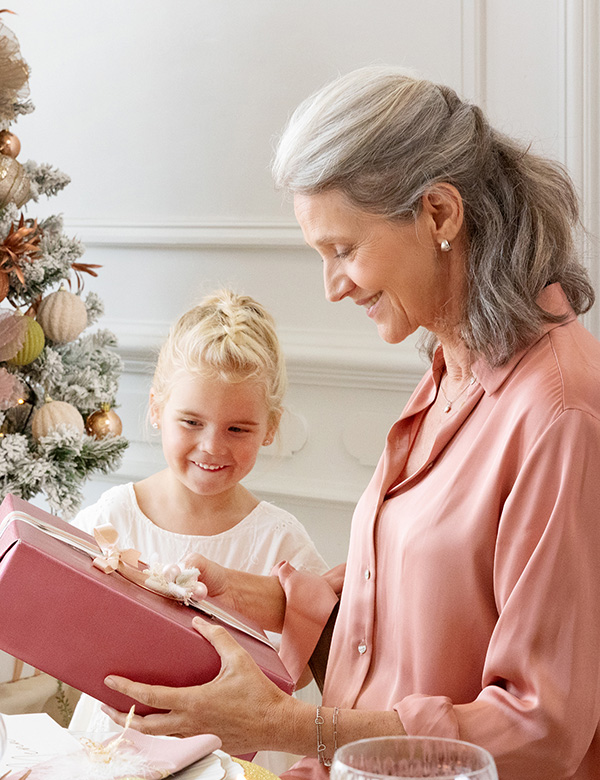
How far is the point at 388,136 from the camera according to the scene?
1.20 meters

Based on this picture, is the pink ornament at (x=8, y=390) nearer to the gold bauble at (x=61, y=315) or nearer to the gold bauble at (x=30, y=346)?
the gold bauble at (x=30, y=346)

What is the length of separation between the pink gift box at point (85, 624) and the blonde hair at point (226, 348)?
0.72m

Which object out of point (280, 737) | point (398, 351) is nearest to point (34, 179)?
point (398, 351)

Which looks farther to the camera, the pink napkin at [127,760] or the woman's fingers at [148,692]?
the woman's fingers at [148,692]

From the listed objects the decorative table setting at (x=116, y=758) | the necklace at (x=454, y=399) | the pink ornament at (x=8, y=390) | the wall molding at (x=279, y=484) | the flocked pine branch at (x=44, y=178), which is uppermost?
the flocked pine branch at (x=44, y=178)

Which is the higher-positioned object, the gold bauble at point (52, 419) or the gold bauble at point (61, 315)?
the gold bauble at point (61, 315)

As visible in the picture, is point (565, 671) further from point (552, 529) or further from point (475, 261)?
point (475, 261)

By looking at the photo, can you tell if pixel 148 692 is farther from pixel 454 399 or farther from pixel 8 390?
pixel 8 390

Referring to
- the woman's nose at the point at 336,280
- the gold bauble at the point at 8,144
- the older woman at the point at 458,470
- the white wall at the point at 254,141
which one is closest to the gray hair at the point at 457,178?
the older woman at the point at 458,470

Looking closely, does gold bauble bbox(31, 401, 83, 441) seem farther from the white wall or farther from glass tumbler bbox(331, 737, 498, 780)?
glass tumbler bbox(331, 737, 498, 780)

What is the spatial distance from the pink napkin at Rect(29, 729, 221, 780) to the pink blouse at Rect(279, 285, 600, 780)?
308 millimetres

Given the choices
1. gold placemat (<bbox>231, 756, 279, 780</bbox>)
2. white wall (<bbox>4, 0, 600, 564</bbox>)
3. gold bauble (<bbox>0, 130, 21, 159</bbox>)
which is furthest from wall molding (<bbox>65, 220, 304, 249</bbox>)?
gold placemat (<bbox>231, 756, 279, 780</bbox>)

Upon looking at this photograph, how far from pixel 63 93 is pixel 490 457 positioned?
2004mm

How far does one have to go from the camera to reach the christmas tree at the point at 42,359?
1906 mm
